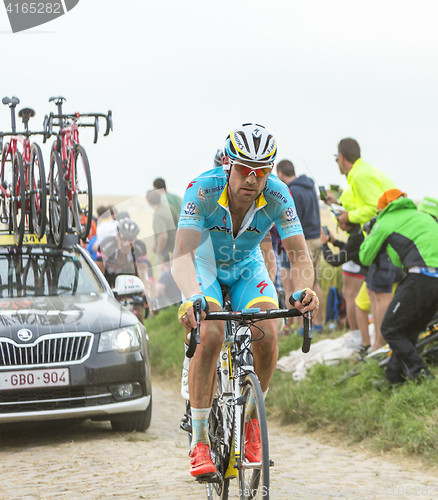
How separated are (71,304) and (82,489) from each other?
7.20 ft

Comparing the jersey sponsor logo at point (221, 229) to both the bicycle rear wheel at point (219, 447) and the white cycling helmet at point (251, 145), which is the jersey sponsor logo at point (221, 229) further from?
the bicycle rear wheel at point (219, 447)

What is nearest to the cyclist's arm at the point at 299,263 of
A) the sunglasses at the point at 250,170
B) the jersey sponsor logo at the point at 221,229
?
the jersey sponsor logo at the point at 221,229

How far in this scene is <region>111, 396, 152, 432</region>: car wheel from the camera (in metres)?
7.00

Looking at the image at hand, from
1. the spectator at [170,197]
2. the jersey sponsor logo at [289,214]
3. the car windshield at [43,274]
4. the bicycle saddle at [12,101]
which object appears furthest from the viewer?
the spectator at [170,197]

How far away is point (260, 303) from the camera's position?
4.57 meters

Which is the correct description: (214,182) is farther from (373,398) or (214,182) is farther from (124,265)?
(124,265)

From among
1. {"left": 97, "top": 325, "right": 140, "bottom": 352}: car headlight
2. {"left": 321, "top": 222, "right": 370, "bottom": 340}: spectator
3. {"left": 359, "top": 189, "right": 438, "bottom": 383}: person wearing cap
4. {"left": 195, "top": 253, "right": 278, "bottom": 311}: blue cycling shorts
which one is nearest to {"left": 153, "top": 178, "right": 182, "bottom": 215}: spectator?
{"left": 321, "top": 222, "right": 370, "bottom": 340}: spectator

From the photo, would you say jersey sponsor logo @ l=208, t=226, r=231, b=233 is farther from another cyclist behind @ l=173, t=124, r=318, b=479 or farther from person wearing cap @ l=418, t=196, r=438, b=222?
person wearing cap @ l=418, t=196, r=438, b=222

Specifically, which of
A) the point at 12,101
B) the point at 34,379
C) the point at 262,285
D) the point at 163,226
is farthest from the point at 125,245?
the point at 262,285

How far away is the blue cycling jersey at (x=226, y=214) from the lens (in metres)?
4.46

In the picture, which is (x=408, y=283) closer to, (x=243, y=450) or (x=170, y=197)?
(x=243, y=450)

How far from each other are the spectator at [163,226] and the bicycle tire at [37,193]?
2.50 meters

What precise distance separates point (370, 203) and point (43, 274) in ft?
12.8

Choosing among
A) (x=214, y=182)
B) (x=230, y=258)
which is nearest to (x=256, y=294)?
(x=230, y=258)
